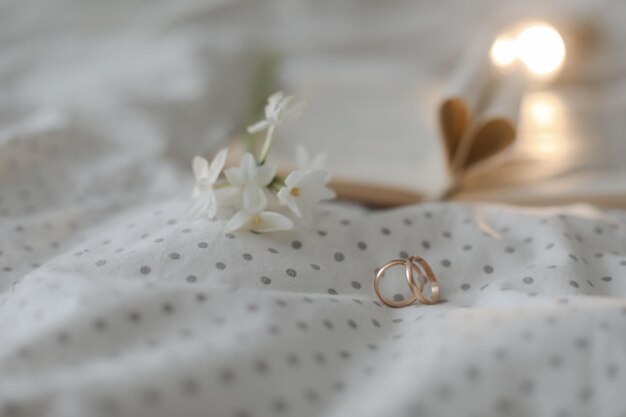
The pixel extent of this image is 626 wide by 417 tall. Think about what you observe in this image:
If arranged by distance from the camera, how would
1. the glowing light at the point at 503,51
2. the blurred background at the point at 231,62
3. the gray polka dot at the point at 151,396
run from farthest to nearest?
the glowing light at the point at 503,51, the blurred background at the point at 231,62, the gray polka dot at the point at 151,396

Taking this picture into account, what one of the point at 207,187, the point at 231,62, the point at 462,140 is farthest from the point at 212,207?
the point at 231,62

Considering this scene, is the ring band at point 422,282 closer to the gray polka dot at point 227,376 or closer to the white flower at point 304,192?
the white flower at point 304,192

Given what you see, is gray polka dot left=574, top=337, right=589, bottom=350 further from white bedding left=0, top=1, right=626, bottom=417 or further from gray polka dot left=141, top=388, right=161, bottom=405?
gray polka dot left=141, top=388, right=161, bottom=405

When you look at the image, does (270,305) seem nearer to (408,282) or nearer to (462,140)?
(408,282)

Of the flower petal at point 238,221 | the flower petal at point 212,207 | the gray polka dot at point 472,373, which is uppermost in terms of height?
the flower petal at point 212,207

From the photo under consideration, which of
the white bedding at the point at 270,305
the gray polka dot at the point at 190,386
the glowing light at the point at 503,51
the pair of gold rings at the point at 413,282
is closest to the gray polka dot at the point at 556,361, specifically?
the white bedding at the point at 270,305

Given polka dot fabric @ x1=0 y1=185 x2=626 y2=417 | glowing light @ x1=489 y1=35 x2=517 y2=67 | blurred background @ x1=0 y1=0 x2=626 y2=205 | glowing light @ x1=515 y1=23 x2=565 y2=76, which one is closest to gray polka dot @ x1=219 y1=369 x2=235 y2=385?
polka dot fabric @ x1=0 y1=185 x2=626 y2=417

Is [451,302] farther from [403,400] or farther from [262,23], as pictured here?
[262,23]
